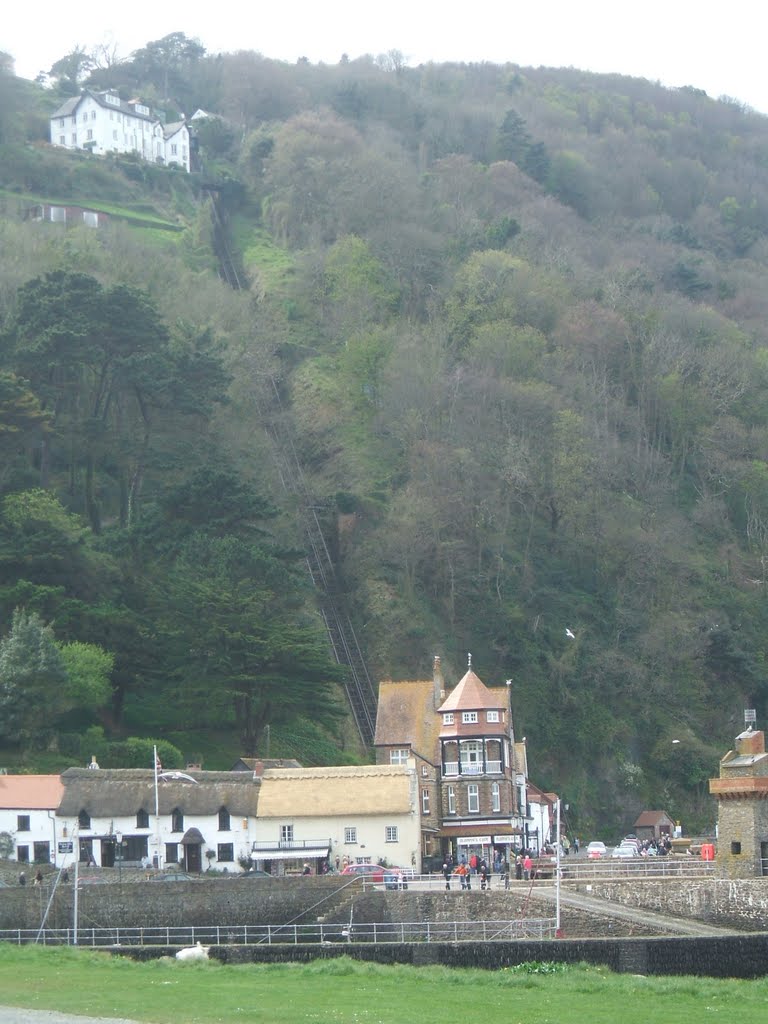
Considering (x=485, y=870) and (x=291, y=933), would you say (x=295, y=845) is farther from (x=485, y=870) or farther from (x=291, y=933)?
(x=291, y=933)

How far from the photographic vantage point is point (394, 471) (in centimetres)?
8569

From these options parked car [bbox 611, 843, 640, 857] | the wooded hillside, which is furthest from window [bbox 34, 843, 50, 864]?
parked car [bbox 611, 843, 640, 857]

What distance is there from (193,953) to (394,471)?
1859 inches

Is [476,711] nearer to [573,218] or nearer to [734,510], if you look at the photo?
[734,510]

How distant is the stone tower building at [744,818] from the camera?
45.8m

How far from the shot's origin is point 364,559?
261 feet

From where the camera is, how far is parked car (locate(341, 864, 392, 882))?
49.1 metres

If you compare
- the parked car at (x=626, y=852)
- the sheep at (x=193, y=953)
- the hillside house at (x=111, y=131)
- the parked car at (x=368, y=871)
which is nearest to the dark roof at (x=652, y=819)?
the parked car at (x=626, y=852)

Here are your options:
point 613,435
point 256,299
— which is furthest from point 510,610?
point 256,299

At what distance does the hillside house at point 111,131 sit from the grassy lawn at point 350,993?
362 ft

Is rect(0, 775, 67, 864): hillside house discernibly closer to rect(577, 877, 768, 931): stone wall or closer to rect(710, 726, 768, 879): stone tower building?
rect(577, 877, 768, 931): stone wall

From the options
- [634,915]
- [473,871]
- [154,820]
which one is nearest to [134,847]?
[154,820]

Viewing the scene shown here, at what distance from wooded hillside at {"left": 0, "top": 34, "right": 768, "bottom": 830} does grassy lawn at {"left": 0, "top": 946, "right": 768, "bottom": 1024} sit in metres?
23.5

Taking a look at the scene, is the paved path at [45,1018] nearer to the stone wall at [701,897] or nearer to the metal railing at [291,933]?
the metal railing at [291,933]
